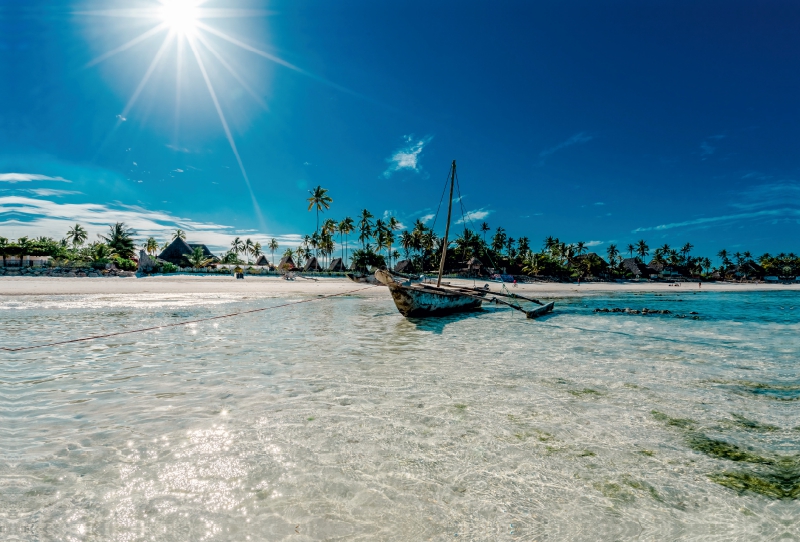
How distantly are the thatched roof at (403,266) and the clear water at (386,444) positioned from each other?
66.6 meters

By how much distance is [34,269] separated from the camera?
131ft

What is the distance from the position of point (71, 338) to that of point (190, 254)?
68653 mm

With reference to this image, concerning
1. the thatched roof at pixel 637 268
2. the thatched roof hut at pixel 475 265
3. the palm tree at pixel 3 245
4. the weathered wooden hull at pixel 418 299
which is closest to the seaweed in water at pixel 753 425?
the weathered wooden hull at pixel 418 299

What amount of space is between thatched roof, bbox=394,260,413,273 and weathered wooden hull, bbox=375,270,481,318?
58.2 meters

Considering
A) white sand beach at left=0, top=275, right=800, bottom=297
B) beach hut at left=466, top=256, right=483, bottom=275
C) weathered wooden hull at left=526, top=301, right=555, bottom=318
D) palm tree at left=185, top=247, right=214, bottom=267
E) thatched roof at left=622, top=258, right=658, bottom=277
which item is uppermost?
thatched roof at left=622, top=258, right=658, bottom=277

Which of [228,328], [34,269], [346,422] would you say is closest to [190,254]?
[34,269]

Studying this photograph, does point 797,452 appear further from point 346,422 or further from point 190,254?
point 190,254

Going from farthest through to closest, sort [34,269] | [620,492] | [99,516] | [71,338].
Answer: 1. [34,269]
2. [71,338]
3. [620,492]
4. [99,516]

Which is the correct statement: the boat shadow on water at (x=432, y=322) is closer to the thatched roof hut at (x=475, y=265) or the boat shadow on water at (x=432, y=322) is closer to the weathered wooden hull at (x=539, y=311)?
the weathered wooden hull at (x=539, y=311)

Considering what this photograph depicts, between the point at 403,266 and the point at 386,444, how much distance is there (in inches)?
2935

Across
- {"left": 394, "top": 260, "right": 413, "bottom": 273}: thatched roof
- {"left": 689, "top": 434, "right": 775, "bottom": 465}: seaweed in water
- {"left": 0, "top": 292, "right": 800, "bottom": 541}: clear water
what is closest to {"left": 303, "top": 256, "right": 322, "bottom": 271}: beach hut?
{"left": 394, "top": 260, "right": 413, "bottom": 273}: thatched roof

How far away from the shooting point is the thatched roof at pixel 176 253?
66.2 m

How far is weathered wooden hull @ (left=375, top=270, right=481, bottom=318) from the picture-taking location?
44.4 feet

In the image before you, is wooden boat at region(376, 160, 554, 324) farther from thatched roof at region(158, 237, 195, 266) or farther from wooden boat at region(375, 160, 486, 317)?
thatched roof at region(158, 237, 195, 266)
